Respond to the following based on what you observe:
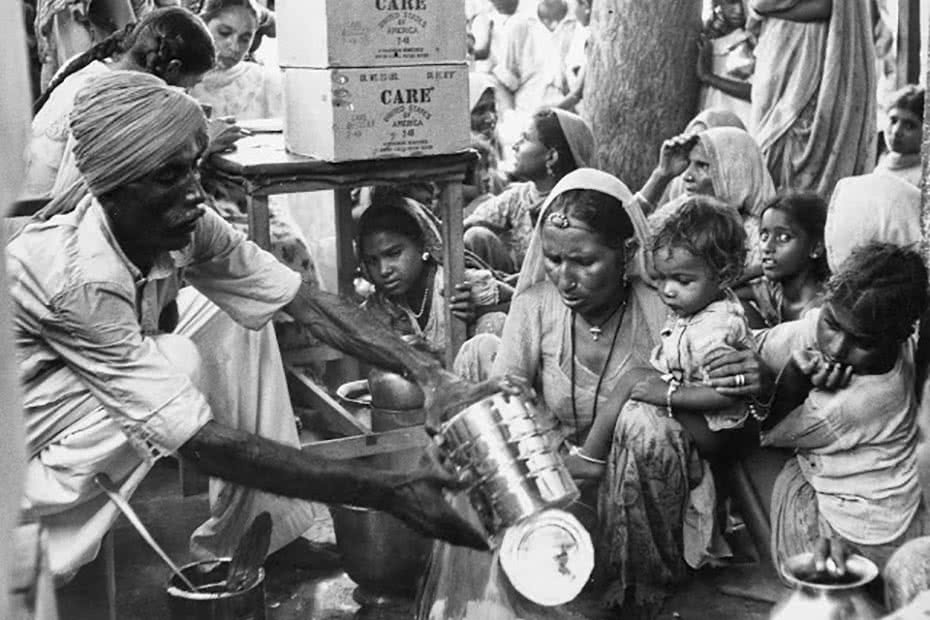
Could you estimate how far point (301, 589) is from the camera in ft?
15.0

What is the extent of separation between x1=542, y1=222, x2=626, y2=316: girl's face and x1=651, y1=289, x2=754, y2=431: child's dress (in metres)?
0.24

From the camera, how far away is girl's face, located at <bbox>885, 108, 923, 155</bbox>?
21.4 feet

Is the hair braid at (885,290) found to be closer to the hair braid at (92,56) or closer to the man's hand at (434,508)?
the man's hand at (434,508)

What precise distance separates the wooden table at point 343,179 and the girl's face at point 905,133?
244 cm

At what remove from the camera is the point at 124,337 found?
3564 mm

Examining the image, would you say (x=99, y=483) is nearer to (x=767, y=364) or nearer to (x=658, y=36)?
(x=767, y=364)

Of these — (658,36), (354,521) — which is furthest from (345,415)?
(658,36)

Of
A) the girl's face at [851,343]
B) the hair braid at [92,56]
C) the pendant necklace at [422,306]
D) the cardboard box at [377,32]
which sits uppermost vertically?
the cardboard box at [377,32]

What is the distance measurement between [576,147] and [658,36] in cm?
222

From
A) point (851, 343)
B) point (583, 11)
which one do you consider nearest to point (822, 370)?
point (851, 343)

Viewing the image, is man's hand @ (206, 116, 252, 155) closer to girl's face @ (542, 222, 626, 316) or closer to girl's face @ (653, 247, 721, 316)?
girl's face @ (542, 222, 626, 316)

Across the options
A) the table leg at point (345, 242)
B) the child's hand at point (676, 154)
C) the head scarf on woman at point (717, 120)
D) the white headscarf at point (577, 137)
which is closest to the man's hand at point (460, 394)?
the table leg at point (345, 242)

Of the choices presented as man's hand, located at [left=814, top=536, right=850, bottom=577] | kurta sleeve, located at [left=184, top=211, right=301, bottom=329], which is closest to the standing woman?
kurta sleeve, located at [left=184, top=211, right=301, bottom=329]

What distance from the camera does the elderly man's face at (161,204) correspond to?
12.1ft
